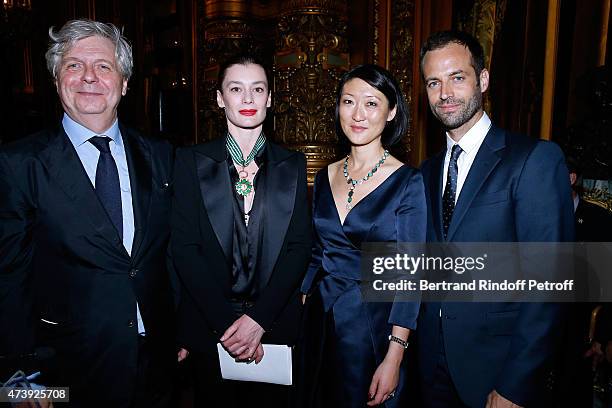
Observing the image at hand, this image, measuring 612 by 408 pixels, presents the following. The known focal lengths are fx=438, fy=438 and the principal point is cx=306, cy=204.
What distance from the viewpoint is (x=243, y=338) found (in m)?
1.65

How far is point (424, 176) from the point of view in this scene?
1.85 metres

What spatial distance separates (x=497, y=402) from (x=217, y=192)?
1.26m

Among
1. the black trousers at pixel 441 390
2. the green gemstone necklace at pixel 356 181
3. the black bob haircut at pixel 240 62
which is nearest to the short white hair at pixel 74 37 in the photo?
the black bob haircut at pixel 240 62

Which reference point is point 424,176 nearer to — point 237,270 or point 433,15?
point 237,270

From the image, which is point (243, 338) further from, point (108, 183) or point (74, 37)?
point (74, 37)

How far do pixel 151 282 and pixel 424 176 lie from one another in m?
1.17

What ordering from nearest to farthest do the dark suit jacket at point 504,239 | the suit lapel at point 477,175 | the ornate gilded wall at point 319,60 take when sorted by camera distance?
the dark suit jacket at point 504,239
the suit lapel at point 477,175
the ornate gilded wall at point 319,60

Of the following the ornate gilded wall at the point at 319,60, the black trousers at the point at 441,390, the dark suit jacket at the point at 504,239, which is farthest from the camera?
the ornate gilded wall at the point at 319,60

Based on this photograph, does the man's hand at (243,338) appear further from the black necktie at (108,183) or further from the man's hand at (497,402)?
the man's hand at (497,402)

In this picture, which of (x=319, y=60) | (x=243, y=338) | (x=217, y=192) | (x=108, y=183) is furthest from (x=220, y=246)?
(x=319, y=60)

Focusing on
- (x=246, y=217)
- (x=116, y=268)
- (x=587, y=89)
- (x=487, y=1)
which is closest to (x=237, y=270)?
(x=246, y=217)

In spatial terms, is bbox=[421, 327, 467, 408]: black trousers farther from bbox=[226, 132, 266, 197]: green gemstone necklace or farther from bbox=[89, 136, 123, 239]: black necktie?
bbox=[89, 136, 123, 239]: black necktie

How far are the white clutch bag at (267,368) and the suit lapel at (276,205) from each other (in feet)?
0.86

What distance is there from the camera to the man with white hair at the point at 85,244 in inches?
57.6
